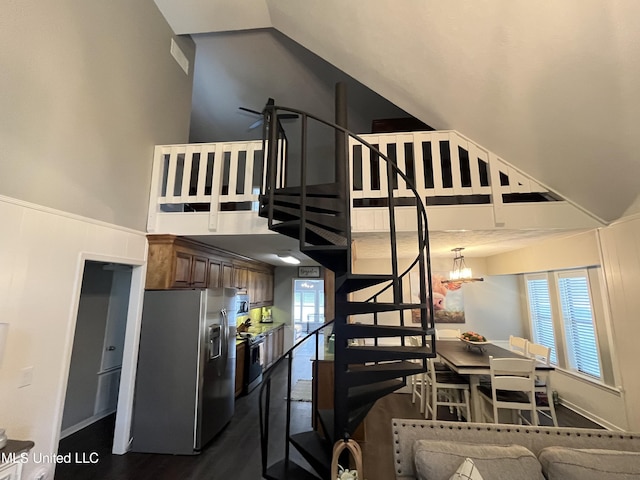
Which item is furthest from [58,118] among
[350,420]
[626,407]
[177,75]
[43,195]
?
[626,407]

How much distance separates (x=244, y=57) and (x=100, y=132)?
9.76 feet

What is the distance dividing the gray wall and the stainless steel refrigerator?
1.03 meters

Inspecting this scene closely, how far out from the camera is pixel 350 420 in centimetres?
230

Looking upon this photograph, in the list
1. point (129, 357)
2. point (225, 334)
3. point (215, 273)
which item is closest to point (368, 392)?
point (225, 334)

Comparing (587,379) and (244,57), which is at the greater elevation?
(244,57)

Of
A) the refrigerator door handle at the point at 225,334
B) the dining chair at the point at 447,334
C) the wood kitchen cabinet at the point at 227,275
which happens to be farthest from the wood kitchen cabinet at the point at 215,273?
the dining chair at the point at 447,334

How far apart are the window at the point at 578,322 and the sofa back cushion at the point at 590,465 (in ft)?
10.1

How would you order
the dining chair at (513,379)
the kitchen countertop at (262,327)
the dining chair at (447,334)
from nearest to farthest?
the dining chair at (513,379), the dining chair at (447,334), the kitchen countertop at (262,327)

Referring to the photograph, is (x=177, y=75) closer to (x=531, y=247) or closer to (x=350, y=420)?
(x=350, y=420)

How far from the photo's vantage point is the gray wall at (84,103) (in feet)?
6.66

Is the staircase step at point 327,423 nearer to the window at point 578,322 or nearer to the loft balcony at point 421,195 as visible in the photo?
the loft balcony at point 421,195

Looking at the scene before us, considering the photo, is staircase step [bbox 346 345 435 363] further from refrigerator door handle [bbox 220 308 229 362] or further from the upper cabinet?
the upper cabinet

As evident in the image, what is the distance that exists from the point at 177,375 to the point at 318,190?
93.7 inches

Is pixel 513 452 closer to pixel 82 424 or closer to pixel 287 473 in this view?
pixel 287 473
